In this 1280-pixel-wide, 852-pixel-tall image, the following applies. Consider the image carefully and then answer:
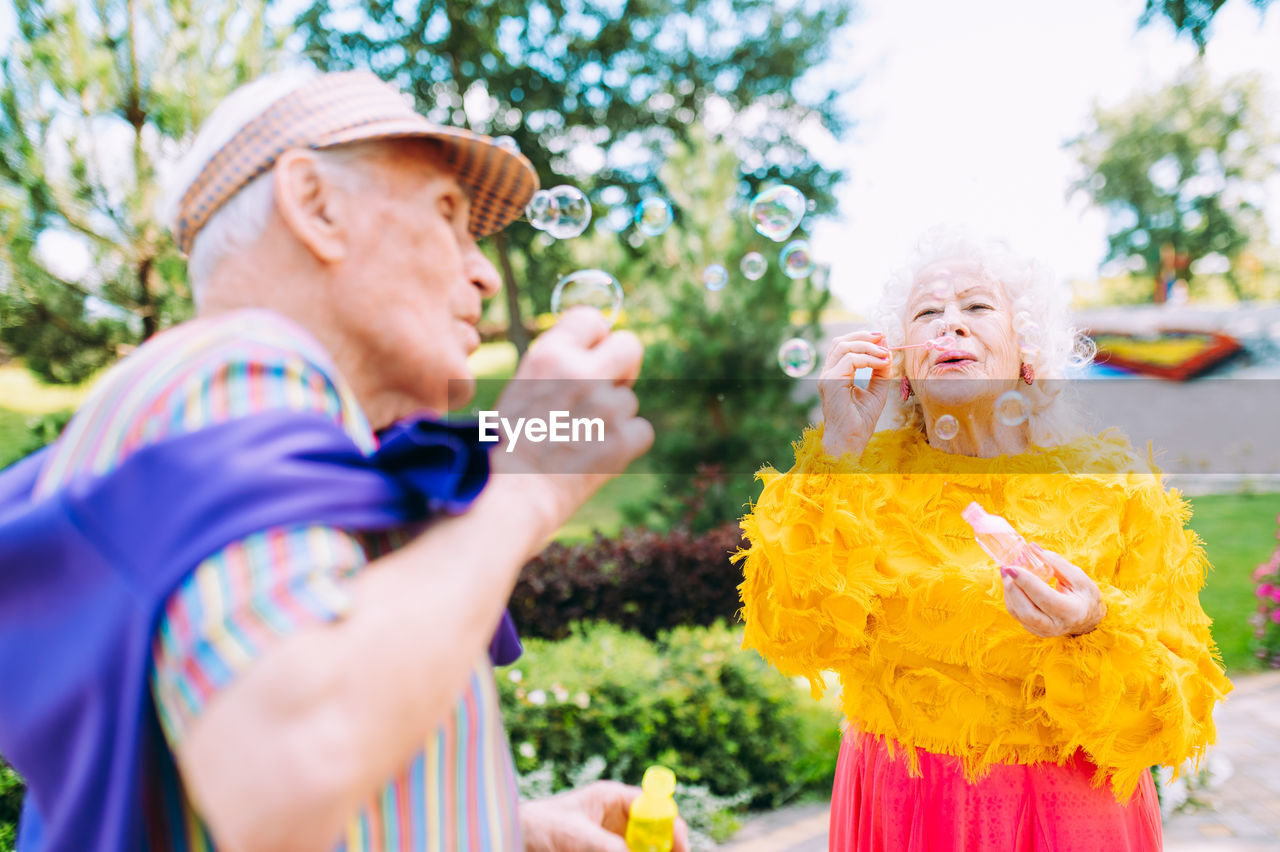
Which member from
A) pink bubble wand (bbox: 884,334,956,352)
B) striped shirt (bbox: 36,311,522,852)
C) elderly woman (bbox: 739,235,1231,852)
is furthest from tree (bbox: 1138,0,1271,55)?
striped shirt (bbox: 36,311,522,852)

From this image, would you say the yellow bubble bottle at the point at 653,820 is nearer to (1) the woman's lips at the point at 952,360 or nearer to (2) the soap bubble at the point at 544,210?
(1) the woman's lips at the point at 952,360

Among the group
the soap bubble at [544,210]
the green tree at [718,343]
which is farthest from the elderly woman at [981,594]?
the green tree at [718,343]

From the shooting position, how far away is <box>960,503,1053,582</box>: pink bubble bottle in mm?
1671

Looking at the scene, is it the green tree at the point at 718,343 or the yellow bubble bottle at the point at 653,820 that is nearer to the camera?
the yellow bubble bottle at the point at 653,820

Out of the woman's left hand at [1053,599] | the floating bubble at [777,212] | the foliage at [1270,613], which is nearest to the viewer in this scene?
the woman's left hand at [1053,599]

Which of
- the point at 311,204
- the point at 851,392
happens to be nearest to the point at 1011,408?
the point at 851,392

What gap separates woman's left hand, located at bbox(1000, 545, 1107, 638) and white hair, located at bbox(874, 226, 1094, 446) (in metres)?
0.53

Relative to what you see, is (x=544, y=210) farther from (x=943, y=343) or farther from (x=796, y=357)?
(x=943, y=343)

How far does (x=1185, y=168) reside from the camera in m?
26.8

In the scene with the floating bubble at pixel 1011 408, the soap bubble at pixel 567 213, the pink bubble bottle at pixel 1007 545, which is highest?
the soap bubble at pixel 567 213

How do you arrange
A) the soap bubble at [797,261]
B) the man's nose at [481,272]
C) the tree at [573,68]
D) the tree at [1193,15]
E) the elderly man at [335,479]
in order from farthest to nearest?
the tree at [573,68] → the tree at [1193,15] → the soap bubble at [797,261] → the man's nose at [481,272] → the elderly man at [335,479]

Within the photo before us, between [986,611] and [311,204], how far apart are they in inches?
62.6

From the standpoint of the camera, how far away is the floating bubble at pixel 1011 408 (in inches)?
82.1

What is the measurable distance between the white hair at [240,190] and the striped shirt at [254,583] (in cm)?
14
